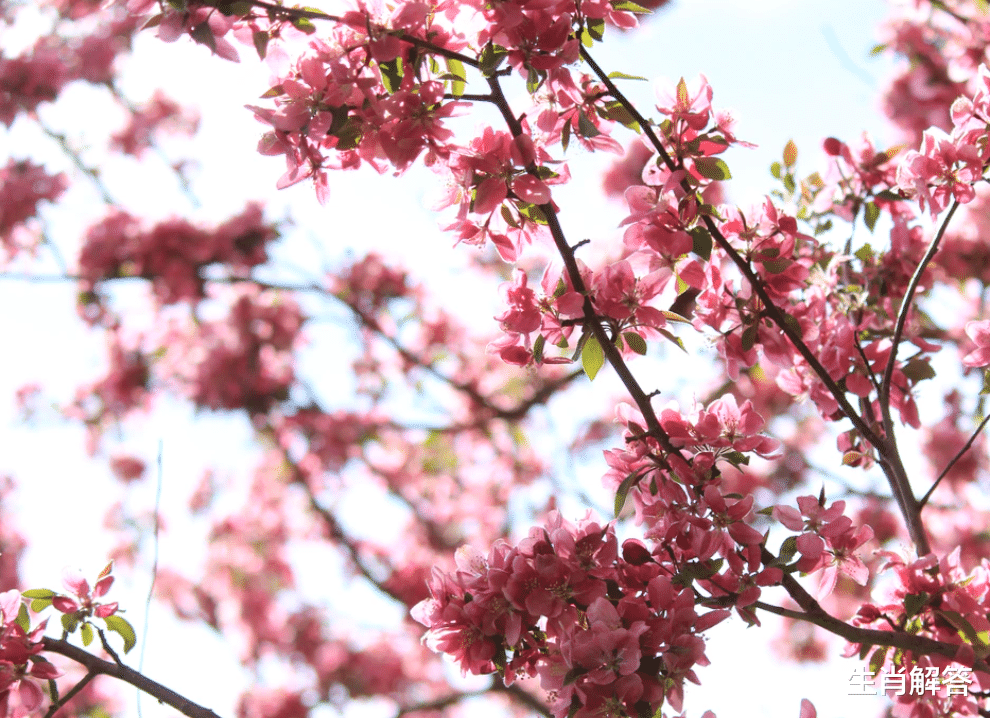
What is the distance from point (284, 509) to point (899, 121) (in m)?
5.63

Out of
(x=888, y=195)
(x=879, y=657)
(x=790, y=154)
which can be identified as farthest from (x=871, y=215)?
(x=879, y=657)

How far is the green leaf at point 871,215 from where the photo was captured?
1.88m

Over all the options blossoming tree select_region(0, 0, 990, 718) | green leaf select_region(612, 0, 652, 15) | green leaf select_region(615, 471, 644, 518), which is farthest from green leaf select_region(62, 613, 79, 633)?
green leaf select_region(612, 0, 652, 15)

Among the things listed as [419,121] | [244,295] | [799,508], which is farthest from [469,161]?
[244,295]

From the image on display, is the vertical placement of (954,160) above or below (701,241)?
above

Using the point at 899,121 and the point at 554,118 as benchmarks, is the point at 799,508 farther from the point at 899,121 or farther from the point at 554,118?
the point at 899,121

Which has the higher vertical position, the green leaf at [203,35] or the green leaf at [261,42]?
the green leaf at [261,42]

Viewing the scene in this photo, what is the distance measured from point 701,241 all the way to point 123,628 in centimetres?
127

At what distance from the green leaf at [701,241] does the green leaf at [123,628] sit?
124 centimetres

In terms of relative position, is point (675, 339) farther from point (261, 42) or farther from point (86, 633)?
point (86, 633)

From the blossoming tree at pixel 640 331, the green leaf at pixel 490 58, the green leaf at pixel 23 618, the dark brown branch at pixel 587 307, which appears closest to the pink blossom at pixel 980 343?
the blossoming tree at pixel 640 331

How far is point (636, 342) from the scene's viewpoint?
1344 millimetres

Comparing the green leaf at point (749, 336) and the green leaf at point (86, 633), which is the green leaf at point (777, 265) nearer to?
the green leaf at point (749, 336)

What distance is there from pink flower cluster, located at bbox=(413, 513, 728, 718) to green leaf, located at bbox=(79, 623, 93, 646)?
652 mm
